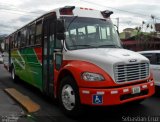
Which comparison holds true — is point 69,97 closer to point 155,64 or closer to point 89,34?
point 89,34

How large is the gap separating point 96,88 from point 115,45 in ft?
6.65

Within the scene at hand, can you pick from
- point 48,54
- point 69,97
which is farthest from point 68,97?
point 48,54

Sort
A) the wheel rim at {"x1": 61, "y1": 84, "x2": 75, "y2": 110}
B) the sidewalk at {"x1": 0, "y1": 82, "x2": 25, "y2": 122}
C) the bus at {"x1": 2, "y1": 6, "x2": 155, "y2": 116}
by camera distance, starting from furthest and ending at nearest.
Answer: the sidewalk at {"x1": 0, "y1": 82, "x2": 25, "y2": 122}
the wheel rim at {"x1": 61, "y1": 84, "x2": 75, "y2": 110}
the bus at {"x1": 2, "y1": 6, "x2": 155, "y2": 116}

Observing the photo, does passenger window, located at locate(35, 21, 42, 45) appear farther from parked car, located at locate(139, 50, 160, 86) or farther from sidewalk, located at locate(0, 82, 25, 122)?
parked car, located at locate(139, 50, 160, 86)

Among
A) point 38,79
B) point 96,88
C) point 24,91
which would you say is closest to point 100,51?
point 96,88

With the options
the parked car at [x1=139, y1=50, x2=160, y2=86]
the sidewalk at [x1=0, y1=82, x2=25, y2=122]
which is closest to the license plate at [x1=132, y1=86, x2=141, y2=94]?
the sidewalk at [x1=0, y1=82, x2=25, y2=122]

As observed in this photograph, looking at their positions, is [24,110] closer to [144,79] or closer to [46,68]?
[46,68]

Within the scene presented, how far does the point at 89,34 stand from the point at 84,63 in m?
1.34

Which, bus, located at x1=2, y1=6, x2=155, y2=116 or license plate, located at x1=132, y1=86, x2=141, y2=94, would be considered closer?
bus, located at x1=2, y1=6, x2=155, y2=116

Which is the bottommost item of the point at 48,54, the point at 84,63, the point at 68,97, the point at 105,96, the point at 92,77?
the point at 68,97

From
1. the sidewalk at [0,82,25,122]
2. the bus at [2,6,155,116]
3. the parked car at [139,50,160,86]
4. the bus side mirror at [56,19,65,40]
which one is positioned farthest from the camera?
the parked car at [139,50,160,86]

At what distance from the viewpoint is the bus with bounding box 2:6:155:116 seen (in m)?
6.99

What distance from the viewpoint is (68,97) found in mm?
7648

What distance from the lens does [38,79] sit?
10336 millimetres
